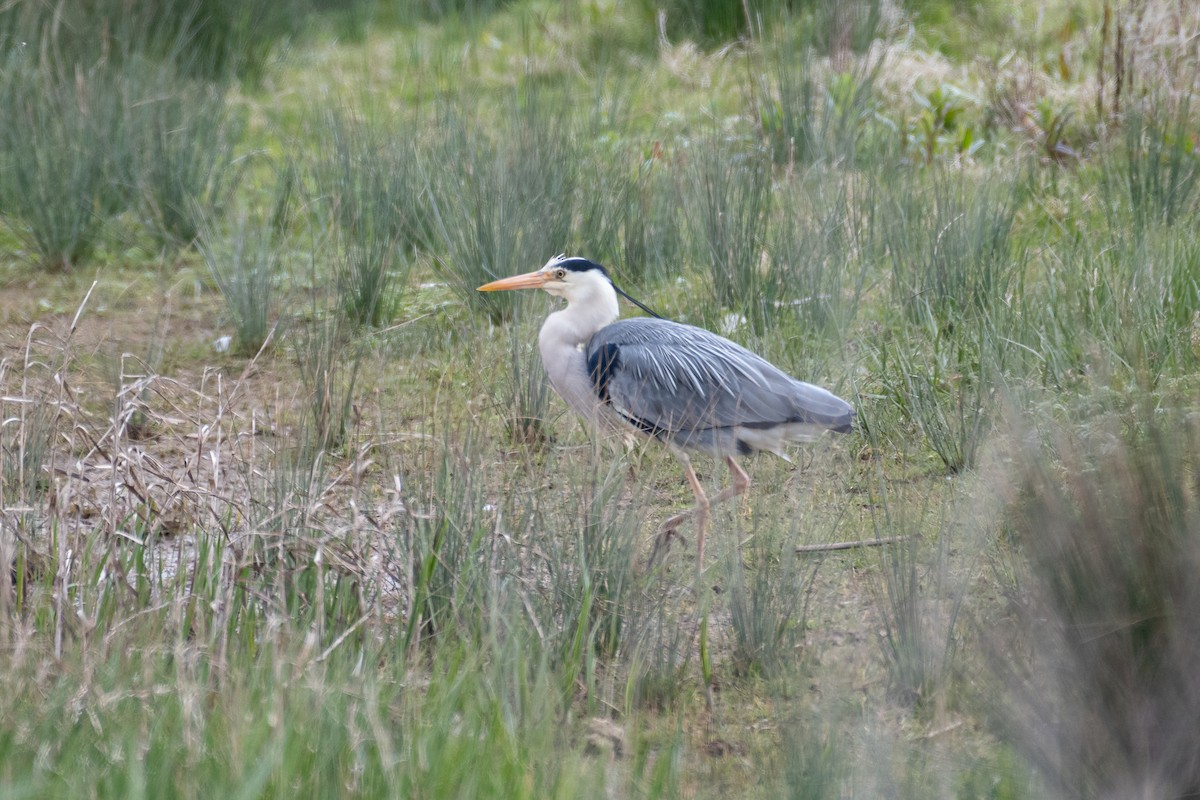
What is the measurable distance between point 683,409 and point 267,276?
216cm

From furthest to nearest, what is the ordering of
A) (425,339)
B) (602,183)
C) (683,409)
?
1. (602,183)
2. (425,339)
3. (683,409)

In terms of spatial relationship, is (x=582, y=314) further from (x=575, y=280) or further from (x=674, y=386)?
(x=674, y=386)

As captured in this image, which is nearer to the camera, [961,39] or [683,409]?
[683,409]

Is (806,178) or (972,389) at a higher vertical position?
(806,178)

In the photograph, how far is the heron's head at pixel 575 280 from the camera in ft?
13.8

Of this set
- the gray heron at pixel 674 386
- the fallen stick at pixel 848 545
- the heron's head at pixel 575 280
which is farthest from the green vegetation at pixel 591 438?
the heron's head at pixel 575 280

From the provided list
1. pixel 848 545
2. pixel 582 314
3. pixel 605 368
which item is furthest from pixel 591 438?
pixel 848 545

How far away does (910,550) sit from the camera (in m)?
2.79

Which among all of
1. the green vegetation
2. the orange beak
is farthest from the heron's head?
the green vegetation

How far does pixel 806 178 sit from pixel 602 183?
0.86m

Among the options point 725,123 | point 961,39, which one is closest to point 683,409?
point 725,123

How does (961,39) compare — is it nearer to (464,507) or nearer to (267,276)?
(267,276)

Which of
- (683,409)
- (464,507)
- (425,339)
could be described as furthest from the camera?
(425,339)

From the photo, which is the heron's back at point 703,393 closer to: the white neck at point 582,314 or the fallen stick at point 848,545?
the white neck at point 582,314
